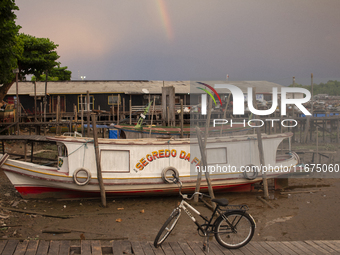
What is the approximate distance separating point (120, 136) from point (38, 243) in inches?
631

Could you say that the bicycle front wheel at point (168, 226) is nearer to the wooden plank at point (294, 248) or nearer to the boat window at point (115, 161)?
the wooden plank at point (294, 248)

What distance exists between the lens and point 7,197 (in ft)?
40.1

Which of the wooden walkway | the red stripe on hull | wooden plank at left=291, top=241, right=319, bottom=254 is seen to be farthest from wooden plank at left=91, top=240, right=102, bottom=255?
the red stripe on hull

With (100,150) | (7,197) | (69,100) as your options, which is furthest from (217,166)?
(69,100)

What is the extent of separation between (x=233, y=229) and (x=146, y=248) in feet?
5.85

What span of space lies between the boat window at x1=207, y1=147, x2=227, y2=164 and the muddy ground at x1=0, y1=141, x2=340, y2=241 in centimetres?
170

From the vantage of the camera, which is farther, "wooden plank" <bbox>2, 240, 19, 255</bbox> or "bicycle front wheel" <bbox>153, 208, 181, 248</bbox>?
"bicycle front wheel" <bbox>153, 208, 181, 248</bbox>

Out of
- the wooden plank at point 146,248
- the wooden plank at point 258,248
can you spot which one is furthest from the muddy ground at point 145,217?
the wooden plank at point 258,248

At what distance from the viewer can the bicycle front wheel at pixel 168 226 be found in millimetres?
6051

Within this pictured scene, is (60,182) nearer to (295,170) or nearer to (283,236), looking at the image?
(283,236)

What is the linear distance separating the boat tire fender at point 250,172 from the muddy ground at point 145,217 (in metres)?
0.92

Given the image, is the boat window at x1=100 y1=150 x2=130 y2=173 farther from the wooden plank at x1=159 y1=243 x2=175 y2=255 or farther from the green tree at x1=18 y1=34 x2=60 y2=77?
the green tree at x1=18 y1=34 x2=60 y2=77

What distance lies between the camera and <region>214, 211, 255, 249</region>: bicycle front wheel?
20.0 feet

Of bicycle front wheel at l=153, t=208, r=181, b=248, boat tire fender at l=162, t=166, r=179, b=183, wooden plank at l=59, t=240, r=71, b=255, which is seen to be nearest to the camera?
wooden plank at l=59, t=240, r=71, b=255
